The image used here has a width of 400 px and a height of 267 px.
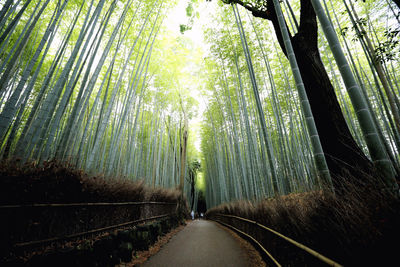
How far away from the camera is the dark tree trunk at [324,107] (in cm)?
197

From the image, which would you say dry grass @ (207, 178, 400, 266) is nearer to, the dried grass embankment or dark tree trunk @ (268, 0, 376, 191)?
dark tree trunk @ (268, 0, 376, 191)

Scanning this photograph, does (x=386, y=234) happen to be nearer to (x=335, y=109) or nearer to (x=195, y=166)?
(x=335, y=109)

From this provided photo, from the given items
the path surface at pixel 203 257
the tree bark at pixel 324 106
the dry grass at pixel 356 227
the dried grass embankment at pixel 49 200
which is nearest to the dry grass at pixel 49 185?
the dried grass embankment at pixel 49 200

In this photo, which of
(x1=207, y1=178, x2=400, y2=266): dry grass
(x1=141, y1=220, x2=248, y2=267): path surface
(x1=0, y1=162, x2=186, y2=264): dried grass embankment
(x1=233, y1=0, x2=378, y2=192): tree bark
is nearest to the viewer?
(x1=207, y1=178, x2=400, y2=266): dry grass

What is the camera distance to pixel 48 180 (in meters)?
1.65

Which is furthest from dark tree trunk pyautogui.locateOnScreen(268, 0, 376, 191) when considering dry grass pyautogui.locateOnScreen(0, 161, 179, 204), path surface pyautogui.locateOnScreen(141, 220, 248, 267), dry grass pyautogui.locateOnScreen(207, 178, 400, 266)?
dry grass pyautogui.locateOnScreen(0, 161, 179, 204)

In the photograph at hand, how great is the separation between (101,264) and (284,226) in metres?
2.20

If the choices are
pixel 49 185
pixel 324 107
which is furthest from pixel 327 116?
pixel 49 185

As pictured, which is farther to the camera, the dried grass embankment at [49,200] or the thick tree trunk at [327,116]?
the thick tree trunk at [327,116]

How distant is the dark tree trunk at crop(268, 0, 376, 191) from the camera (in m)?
1.97

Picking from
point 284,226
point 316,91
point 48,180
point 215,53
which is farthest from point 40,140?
point 215,53

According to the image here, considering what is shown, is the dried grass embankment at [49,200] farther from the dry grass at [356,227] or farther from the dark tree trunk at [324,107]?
the dark tree trunk at [324,107]

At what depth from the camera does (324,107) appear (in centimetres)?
228

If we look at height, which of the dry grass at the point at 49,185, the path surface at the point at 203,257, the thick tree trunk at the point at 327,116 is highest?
the thick tree trunk at the point at 327,116
